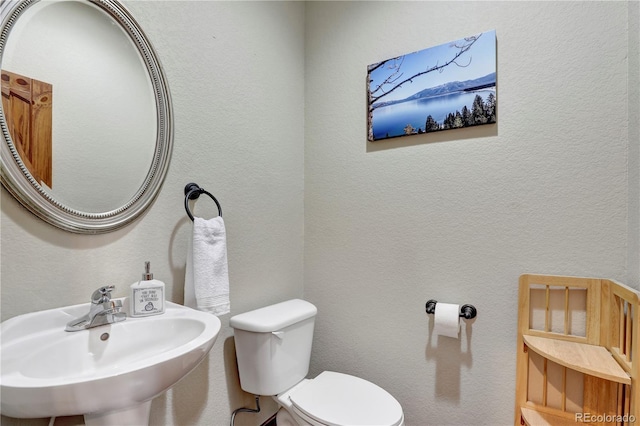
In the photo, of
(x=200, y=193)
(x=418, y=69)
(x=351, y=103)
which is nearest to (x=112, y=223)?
(x=200, y=193)

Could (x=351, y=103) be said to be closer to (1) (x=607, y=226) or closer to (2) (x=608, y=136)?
(2) (x=608, y=136)

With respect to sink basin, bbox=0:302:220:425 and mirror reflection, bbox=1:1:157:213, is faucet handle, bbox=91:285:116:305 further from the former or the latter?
mirror reflection, bbox=1:1:157:213

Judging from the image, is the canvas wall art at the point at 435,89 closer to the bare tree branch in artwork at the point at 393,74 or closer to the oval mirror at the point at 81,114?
the bare tree branch in artwork at the point at 393,74

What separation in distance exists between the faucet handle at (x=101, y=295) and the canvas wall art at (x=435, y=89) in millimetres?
1255

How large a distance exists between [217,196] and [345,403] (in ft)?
3.20

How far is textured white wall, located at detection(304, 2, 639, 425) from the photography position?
4.01ft

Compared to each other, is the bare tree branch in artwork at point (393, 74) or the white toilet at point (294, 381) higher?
the bare tree branch in artwork at point (393, 74)

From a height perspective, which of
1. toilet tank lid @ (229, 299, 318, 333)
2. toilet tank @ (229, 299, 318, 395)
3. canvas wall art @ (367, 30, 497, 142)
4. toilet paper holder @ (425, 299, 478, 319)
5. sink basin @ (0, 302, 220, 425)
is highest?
canvas wall art @ (367, 30, 497, 142)

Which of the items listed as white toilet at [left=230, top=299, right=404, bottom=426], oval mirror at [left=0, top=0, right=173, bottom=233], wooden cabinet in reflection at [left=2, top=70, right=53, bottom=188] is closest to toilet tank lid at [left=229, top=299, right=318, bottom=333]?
white toilet at [left=230, top=299, right=404, bottom=426]

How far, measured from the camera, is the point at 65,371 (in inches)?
32.7

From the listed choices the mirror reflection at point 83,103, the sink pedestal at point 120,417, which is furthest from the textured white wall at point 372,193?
the sink pedestal at point 120,417

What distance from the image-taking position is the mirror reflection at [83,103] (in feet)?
2.89

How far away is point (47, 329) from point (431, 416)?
1.51m

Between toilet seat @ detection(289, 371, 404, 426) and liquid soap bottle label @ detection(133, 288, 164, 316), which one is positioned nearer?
liquid soap bottle label @ detection(133, 288, 164, 316)
